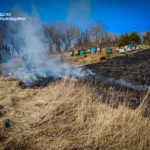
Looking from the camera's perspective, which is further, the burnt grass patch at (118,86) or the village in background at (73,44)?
the village in background at (73,44)

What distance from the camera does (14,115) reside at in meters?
2.26

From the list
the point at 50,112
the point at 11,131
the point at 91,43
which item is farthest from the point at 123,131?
the point at 91,43

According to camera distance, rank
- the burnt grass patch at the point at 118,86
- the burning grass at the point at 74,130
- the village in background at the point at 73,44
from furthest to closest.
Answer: the village in background at the point at 73,44 < the burnt grass patch at the point at 118,86 < the burning grass at the point at 74,130

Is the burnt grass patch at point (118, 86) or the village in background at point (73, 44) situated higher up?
the village in background at point (73, 44)

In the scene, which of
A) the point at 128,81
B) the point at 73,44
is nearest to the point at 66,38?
the point at 73,44

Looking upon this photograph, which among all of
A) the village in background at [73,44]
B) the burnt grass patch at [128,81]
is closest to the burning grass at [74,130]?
the burnt grass patch at [128,81]

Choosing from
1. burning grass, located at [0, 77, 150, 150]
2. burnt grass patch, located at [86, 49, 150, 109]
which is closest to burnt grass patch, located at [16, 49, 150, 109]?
burnt grass patch, located at [86, 49, 150, 109]

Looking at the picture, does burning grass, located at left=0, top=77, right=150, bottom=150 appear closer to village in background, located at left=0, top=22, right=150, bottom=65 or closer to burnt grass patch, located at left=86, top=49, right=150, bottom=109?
burnt grass patch, located at left=86, top=49, right=150, bottom=109

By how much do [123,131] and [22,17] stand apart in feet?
32.5

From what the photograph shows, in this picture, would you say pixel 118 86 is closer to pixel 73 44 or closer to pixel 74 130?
pixel 74 130

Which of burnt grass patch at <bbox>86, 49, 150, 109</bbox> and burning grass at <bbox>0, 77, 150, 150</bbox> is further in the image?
burnt grass patch at <bbox>86, 49, 150, 109</bbox>

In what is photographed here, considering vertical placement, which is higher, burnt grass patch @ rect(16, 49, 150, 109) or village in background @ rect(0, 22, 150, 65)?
village in background @ rect(0, 22, 150, 65)

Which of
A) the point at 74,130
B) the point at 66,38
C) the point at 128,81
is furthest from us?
the point at 66,38

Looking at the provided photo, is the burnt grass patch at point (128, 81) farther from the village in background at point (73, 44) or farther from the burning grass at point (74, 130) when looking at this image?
the village in background at point (73, 44)
